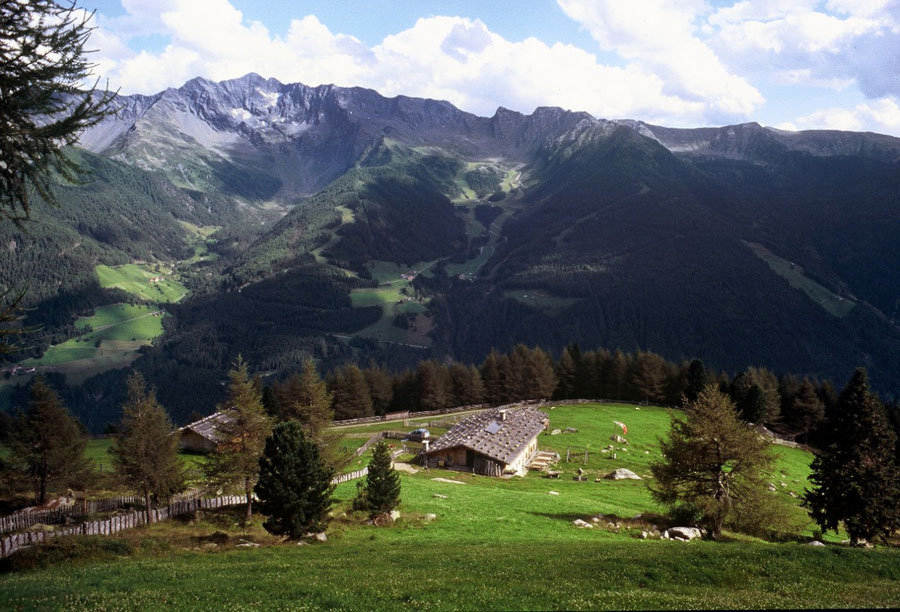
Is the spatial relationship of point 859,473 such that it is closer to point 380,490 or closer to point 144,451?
point 380,490

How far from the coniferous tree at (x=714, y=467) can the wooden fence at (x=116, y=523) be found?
36068 mm

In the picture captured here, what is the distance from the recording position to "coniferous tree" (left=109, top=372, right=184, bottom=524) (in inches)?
1548

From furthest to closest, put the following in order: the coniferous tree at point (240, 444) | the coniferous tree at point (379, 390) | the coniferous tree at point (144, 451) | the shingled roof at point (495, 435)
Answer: the coniferous tree at point (379, 390)
the shingled roof at point (495, 435)
the coniferous tree at point (240, 444)
the coniferous tree at point (144, 451)

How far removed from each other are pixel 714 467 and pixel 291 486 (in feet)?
95.2

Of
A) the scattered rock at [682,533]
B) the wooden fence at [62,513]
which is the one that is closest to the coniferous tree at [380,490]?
the scattered rock at [682,533]

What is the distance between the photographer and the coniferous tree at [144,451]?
39312 mm

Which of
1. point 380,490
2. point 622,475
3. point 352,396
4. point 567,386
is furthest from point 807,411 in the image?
point 380,490

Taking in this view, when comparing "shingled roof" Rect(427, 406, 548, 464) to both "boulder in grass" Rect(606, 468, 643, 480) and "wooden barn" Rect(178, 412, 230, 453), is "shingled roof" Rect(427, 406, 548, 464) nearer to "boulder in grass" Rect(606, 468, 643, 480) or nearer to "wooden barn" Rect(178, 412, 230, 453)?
"boulder in grass" Rect(606, 468, 643, 480)

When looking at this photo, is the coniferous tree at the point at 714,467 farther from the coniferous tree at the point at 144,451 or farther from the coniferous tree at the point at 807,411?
the coniferous tree at the point at 807,411

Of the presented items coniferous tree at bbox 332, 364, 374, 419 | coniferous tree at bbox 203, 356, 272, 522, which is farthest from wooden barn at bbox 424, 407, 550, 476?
coniferous tree at bbox 332, 364, 374, 419

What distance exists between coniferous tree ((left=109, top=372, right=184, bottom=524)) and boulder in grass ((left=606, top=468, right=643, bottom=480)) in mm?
44955

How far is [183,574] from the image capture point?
23.2 metres

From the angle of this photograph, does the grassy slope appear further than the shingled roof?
No

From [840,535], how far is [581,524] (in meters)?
23.6
